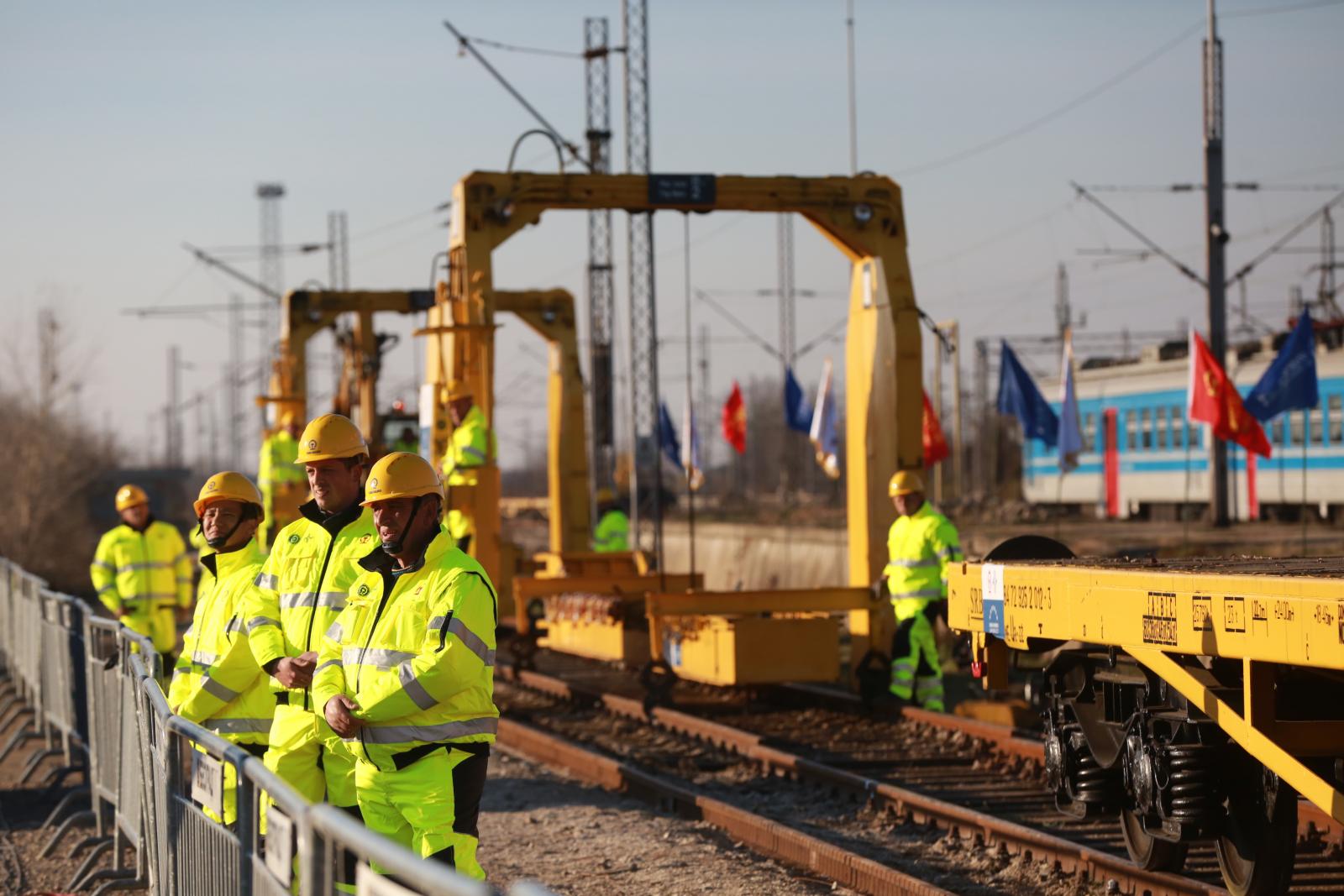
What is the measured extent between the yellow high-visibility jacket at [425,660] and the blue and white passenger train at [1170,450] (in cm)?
2401

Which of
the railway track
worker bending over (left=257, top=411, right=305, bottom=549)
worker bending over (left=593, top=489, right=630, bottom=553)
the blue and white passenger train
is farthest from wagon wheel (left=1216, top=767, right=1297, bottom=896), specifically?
the blue and white passenger train

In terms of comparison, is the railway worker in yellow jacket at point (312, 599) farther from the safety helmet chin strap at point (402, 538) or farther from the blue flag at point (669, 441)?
the blue flag at point (669, 441)

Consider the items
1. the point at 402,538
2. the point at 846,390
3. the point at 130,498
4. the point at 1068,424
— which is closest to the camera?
the point at 402,538

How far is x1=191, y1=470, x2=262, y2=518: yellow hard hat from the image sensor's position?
8.38 meters

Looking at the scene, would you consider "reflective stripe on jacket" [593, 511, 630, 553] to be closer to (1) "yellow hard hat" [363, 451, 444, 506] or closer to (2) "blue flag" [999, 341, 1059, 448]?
(2) "blue flag" [999, 341, 1059, 448]

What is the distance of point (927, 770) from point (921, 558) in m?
2.44

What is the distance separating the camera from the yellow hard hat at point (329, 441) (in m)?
7.02

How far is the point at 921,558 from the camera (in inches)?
573

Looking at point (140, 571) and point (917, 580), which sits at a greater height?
point (140, 571)

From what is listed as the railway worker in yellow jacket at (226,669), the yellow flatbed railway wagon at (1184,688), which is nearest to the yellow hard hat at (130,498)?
the railway worker in yellow jacket at (226,669)

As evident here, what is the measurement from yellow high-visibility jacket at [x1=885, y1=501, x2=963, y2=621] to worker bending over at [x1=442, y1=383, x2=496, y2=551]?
445cm

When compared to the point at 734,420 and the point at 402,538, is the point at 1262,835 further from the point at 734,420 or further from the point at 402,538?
the point at 734,420

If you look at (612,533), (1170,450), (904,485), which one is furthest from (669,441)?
(904,485)

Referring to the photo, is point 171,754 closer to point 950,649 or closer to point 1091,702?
point 1091,702
